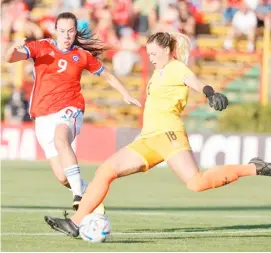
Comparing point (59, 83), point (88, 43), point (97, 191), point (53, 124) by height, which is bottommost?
point (97, 191)

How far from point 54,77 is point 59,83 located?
8 cm

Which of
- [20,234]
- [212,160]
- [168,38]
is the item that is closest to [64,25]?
[168,38]

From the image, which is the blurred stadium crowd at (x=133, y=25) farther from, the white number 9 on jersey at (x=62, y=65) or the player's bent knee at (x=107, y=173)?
the player's bent knee at (x=107, y=173)

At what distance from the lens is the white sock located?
10.4m

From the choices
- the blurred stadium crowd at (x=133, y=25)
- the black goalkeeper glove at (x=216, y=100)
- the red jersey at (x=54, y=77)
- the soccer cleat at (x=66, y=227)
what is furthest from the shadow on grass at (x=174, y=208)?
the blurred stadium crowd at (x=133, y=25)

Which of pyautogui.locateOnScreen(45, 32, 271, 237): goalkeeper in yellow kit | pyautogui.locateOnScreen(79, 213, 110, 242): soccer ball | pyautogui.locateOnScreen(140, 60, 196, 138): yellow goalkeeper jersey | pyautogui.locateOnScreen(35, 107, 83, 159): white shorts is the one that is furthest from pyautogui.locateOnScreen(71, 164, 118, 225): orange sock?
pyautogui.locateOnScreen(35, 107, 83, 159): white shorts

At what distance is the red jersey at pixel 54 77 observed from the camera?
1106 centimetres

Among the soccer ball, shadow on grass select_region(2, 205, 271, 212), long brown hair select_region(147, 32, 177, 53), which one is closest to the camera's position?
the soccer ball

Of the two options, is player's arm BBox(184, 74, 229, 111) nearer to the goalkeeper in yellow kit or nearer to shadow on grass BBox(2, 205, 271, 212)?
the goalkeeper in yellow kit

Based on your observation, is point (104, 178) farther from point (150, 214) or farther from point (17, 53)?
point (150, 214)

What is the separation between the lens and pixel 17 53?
10.7 m

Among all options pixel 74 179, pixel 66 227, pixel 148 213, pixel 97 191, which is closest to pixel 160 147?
pixel 97 191

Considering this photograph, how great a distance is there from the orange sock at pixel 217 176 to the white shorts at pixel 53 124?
2.02m

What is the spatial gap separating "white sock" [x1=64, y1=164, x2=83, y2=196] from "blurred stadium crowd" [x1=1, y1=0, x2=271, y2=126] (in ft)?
38.9
